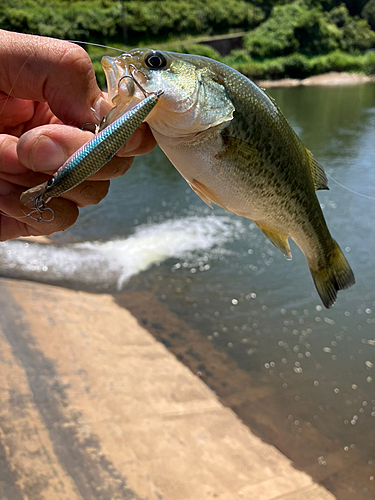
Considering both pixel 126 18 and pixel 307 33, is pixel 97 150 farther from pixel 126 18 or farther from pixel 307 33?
pixel 307 33

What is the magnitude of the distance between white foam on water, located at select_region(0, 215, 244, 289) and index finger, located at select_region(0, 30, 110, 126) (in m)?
5.65

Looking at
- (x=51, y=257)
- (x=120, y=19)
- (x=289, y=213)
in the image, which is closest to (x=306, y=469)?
(x=289, y=213)

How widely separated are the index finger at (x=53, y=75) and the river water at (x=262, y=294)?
1.87 meters

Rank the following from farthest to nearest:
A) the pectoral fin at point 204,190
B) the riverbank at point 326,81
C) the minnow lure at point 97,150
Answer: the riverbank at point 326,81 < the pectoral fin at point 204,190 < the minnow lure at point 97,150

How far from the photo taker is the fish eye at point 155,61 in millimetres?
1454

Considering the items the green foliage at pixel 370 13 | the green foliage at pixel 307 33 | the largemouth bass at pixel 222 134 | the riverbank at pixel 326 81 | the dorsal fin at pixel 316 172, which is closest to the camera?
the largemouth bass at pixel 222 134

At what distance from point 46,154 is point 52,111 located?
31cm

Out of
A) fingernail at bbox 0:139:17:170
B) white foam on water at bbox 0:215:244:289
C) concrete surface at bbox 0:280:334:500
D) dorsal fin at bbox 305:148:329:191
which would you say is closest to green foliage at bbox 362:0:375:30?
white foam on water at bbox 0:215:244:289

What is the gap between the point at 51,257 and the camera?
7.91m

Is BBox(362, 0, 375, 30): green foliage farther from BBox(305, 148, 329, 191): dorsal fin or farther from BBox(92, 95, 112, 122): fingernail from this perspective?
BBox(92, 95, 112, 122): fingernail

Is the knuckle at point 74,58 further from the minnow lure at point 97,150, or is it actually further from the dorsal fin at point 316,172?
the dorsal fin at point 316,172

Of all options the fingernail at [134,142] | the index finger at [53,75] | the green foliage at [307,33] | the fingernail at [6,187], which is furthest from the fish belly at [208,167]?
the green foliage at [307,33]

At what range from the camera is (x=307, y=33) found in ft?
167

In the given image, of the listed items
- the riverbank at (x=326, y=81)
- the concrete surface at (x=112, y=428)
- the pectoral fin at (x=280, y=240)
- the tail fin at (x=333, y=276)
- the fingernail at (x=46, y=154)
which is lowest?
the concrete surface at (x=112, y=428)
